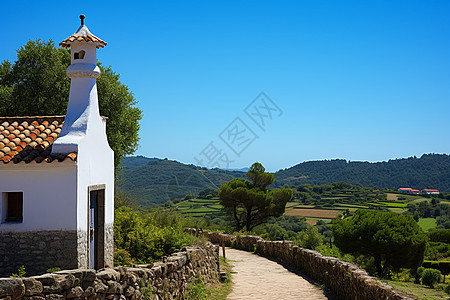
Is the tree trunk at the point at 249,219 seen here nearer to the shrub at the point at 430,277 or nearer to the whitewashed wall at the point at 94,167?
the shrub at the point at 430,277

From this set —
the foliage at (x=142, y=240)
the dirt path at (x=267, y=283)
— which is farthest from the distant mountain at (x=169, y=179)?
the foliage at (x=142, y=240)

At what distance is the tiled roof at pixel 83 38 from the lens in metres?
10.4

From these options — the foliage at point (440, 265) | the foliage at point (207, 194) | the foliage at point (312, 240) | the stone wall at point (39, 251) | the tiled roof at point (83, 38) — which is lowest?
the foliage at point (440, 265)

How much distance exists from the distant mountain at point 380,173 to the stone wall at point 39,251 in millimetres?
72959

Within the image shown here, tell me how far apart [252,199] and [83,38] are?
24.9 metres

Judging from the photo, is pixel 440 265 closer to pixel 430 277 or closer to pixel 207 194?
pixel 430 277

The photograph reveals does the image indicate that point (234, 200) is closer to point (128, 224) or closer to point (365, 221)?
point (365, 221)

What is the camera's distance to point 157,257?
12.5m

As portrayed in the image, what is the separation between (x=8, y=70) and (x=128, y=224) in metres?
12.3

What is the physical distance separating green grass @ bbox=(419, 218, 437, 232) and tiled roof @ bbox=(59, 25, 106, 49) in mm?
49491

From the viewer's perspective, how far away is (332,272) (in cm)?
1249

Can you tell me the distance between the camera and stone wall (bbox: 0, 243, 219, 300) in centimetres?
555

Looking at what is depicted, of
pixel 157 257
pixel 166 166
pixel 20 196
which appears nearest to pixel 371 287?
pixel 157 257

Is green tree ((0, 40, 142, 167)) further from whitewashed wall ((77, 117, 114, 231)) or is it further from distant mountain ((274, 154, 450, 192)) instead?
distant mountain ((274, 154, 450, 192))
